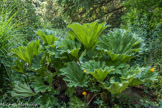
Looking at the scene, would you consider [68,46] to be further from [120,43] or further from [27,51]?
[120,43]

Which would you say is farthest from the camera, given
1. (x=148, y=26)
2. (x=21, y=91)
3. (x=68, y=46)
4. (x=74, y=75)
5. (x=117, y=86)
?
(x=148, y=26)

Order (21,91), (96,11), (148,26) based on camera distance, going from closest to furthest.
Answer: (21,91) → (148,26) → (96,11)

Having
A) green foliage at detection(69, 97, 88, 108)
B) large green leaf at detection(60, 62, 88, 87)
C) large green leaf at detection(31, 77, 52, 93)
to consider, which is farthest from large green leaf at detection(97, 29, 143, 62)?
large green leaf at detection(31, 77, 52, 93)

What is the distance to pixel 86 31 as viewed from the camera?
227 centimetres

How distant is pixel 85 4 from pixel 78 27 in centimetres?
558

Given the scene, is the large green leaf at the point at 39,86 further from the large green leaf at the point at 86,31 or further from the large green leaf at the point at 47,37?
the large green leaf at the point at 86,31

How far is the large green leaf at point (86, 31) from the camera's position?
2229mm

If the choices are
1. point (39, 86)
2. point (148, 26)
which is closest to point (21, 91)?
point (39, 86)

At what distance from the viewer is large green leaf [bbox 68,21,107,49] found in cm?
223

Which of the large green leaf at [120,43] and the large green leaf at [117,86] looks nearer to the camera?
the large green leaf at [117,86]

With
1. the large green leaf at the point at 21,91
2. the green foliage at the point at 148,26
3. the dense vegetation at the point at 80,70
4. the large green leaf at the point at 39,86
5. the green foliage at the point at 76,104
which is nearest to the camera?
the dense vegetation at the point at 80,70

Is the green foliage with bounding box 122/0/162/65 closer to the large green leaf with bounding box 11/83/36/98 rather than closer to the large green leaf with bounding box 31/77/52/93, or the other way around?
the large green leaf with bounding box 31/77/52/93

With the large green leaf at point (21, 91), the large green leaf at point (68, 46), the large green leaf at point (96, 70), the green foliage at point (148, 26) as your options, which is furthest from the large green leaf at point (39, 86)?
the green foliage at point (148, 26)

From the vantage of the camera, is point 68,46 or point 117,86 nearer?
point 117,86
